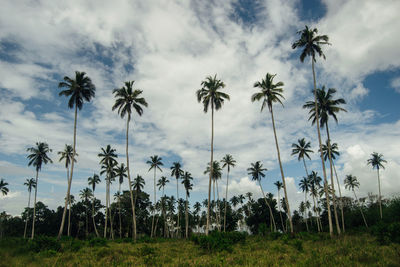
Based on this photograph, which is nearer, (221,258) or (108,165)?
(221,258)

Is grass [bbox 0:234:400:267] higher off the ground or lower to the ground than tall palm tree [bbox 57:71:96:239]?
lower

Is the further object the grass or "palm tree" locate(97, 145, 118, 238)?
"palm tree" locate(97, 145, 118, 238)

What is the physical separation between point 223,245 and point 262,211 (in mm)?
63200

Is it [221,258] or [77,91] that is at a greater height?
[77,91]

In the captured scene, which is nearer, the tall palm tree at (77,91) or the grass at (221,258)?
the grass at (221,258)

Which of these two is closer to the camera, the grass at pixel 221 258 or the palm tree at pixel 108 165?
the grass at pixel 221 258

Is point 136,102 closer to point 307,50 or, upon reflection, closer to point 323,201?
point 307,50

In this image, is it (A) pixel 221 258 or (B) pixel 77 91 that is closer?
(A) pixel 221 258

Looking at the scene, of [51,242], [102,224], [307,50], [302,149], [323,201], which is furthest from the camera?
[323,201]

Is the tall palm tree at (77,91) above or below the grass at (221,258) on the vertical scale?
above

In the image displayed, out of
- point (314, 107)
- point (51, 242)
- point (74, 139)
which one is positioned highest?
point (314, 107)

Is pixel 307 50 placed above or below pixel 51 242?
above

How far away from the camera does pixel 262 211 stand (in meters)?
75.3

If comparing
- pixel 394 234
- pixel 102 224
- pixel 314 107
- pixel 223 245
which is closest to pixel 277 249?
pixel 223 245
